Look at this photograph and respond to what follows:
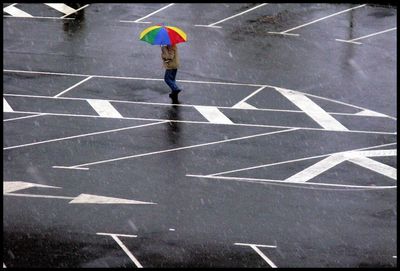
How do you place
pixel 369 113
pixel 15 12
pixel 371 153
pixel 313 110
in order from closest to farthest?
pixel 371 153
pixel 369 113
pixel 313 110
pixel 15 12

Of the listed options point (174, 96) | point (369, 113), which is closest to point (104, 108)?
point (174, 96)

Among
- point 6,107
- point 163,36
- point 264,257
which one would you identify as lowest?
point 264,257

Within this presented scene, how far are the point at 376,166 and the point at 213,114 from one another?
4.75 m

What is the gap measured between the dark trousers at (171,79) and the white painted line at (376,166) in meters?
5.62

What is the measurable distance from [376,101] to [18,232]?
1139cm

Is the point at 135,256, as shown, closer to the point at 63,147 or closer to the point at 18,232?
the point at 18,232

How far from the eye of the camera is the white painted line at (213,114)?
25.7 m

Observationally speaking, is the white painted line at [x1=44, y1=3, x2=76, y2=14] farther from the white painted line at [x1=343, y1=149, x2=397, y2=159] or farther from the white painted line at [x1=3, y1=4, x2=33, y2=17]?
the white painted line at [x1=343, y1=149, x2=397, y2=159]

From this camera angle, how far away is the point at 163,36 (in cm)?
2675

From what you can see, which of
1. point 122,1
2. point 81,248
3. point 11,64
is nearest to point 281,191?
point 81,248

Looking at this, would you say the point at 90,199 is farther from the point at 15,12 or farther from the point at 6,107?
the point at 15,12

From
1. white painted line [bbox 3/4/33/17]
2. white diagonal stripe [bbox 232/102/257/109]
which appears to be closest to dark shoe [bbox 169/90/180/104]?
white diagonal stripe [bbox 232/102/257/109]

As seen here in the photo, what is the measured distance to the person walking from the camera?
27156 millimetres

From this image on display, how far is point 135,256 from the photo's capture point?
17969 mm
